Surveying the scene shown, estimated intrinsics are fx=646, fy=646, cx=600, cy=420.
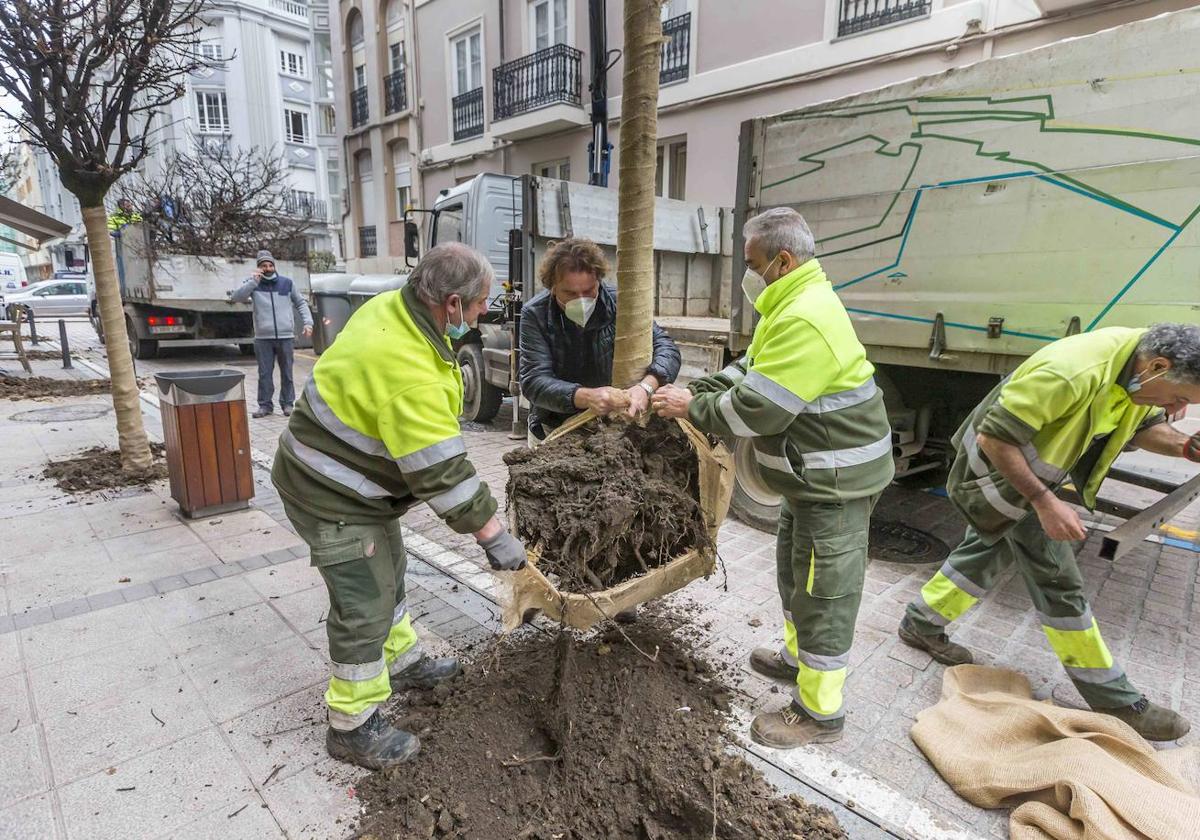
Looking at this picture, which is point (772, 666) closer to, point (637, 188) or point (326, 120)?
point (637, 188)

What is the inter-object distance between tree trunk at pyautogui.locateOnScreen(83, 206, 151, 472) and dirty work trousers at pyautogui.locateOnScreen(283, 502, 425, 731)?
399 centimetres

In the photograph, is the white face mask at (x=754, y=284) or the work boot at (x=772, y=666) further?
the work boot at (x=772, y=666)

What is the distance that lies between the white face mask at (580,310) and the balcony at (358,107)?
21.2 metres

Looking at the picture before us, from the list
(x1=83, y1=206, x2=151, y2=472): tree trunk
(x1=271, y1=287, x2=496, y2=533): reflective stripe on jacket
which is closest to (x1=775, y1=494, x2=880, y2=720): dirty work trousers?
(x1=271, y1=287, x2=496, y2=533): reflective stripe on jacket

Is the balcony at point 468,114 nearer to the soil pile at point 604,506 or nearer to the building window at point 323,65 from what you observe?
the soil pile at point 604,506

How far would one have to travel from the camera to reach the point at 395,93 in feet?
64.3

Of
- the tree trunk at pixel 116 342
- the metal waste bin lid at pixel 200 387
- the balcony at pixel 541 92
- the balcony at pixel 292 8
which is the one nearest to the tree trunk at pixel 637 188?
the metal waste bin lid at pixel 200 387

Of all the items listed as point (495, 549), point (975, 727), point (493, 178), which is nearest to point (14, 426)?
point (493, 178)

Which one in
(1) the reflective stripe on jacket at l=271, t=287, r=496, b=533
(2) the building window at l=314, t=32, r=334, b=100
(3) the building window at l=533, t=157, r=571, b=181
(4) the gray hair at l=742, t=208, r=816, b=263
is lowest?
(1) the reflective stripe on jacket at l=271, t=287, r=496, b=533

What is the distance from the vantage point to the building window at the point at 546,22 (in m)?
14.9

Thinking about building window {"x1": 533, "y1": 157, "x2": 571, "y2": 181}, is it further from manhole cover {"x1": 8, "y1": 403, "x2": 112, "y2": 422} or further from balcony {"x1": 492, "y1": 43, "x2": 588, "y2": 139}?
manhole cover {"x1": 8, "y1": 403, "x2": 112, "y2": 422}

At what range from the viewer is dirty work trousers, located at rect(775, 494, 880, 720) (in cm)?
232

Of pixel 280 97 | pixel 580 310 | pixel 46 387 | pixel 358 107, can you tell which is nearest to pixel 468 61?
pixel 358 107

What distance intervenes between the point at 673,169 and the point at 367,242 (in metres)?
13.2
